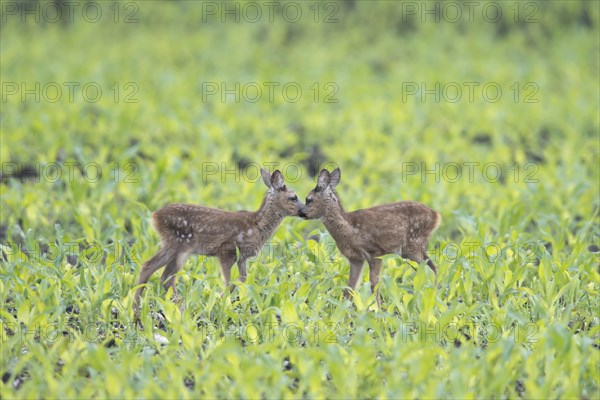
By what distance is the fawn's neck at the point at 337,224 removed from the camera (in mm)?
7977

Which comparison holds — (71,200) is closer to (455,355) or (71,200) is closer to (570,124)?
(455,355)

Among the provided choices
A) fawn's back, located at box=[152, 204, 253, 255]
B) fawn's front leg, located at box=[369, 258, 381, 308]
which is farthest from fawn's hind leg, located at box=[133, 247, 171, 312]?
fawn's front leg, located at box=[369, 258, 381, 308]

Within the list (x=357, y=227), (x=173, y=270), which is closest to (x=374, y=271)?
(x=357, y=227)

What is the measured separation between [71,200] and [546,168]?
576cm

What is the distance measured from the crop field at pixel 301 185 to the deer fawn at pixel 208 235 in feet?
0.61

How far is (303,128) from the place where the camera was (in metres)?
15.2

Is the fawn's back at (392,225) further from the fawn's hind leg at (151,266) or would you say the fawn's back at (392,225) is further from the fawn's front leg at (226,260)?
the fawn's hind leg at (151,266)

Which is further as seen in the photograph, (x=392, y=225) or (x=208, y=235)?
(x=392, y=225)

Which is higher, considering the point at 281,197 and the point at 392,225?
the point at 281,197

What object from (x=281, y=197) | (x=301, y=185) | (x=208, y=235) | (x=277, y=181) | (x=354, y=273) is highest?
(x=277, y=181)

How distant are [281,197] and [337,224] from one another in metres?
0.46

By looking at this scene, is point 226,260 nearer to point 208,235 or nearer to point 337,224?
point 208,235

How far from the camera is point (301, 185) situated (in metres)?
11.7

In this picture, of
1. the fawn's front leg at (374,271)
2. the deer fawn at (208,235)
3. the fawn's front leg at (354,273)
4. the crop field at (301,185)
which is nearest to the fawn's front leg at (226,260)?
the deer fawn at (208,235)
